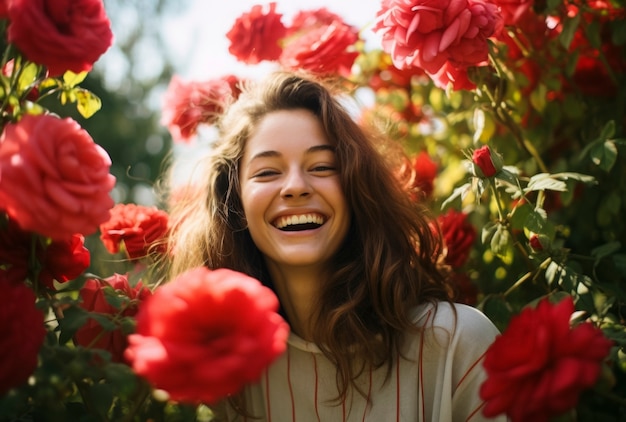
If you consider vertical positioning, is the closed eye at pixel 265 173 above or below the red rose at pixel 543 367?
above

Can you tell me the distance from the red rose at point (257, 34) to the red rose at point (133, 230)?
546mm

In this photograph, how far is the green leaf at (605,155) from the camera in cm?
165

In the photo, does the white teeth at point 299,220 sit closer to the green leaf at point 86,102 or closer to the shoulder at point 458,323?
the shoulder at point 458,323

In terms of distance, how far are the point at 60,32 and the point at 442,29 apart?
2.76 feet

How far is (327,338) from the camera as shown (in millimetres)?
1717

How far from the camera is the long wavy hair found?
1.71 meters

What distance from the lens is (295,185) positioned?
172 centimetres

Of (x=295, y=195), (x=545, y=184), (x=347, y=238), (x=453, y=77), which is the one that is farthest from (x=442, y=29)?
(x=347, y=238)

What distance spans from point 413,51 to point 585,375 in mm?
880

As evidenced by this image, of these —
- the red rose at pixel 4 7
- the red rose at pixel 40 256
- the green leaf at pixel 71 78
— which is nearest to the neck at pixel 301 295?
the red rose at pixel 40 256

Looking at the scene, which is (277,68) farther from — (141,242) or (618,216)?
(618,216)

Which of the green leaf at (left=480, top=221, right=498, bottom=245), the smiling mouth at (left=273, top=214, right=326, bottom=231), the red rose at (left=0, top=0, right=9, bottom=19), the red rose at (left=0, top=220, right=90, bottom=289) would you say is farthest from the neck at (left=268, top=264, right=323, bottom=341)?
the red rose at (left=0, top=0, right=9, bottom=19)

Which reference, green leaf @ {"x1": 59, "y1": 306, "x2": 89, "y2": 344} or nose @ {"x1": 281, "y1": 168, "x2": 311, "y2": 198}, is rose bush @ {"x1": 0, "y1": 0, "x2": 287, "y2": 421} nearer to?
green leaf @ {"x1": 59, "y1": 306, "x2": 89, "y2": 344}

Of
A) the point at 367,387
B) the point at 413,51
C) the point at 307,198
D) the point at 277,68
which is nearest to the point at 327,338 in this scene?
the point at 367,387
